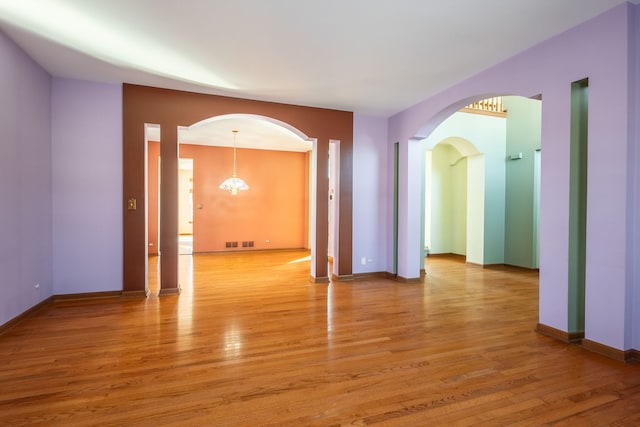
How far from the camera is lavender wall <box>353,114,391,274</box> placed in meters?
5.70

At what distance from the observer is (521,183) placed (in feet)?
22.1

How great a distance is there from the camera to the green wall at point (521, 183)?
6.52 m

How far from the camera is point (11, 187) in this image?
3.25 meters

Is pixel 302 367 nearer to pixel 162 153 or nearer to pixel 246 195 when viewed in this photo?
pixel 162 153

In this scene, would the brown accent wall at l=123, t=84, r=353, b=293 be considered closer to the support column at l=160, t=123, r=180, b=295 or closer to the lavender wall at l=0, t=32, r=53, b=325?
the support column at l=160, t=123, r=180, b=295

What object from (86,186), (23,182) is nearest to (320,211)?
(86,186)

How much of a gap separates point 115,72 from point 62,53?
54 centimetres

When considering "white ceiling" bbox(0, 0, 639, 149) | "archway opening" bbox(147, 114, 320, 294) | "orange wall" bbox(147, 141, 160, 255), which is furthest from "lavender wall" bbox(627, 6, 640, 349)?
"orange wall" bbox(147, 141, 160, 255)

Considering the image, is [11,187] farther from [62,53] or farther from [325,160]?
[325,160]

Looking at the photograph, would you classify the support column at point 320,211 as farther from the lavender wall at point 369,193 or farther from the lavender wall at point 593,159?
the lavender wall at point 593,159

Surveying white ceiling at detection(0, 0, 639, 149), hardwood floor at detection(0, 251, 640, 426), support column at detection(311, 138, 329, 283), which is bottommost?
hardwood floor at detection(0, 251, 640, 426)

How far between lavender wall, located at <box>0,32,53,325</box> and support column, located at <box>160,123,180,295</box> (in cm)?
129

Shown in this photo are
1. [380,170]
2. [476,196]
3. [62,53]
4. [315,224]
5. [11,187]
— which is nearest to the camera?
[11,187]

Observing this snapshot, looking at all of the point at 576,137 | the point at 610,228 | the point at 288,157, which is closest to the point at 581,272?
the point at 610,228
